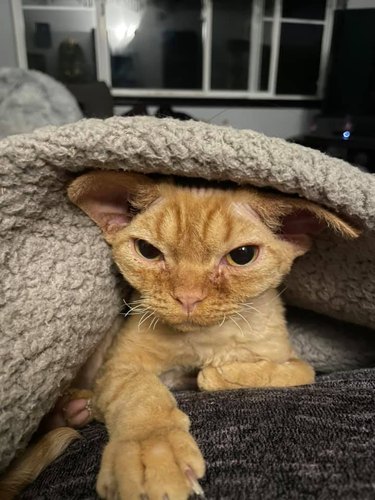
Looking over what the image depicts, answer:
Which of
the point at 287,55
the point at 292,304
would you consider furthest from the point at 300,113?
the point at 292,304

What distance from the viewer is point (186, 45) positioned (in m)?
3.40

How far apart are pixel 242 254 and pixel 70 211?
28 cm

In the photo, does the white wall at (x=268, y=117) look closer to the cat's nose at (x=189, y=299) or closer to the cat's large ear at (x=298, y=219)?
the cat's large ear at (x=298, y=219)

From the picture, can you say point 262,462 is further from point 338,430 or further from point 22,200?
point 22,200

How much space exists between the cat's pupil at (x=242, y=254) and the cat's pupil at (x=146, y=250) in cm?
12

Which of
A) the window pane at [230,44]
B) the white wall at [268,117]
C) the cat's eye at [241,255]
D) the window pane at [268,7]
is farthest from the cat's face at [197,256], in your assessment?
the window pane at [268,7]

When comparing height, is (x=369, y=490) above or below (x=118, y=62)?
below

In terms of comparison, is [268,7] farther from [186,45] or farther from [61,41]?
[61,41]

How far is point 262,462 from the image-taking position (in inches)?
Result: 19.8

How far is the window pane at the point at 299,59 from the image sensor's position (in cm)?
346

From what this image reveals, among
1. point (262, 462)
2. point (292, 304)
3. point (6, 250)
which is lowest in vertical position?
point (292, 304)

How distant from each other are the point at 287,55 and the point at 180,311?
10.9ft

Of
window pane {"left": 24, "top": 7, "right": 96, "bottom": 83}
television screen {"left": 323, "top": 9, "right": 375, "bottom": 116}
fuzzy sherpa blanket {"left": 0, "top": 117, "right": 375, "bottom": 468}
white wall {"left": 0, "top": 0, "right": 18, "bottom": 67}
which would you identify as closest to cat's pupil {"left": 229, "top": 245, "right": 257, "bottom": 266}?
fuzzy sherpa blanket {"left": 0, "top": 117, "right": 375, "bottom": 468}

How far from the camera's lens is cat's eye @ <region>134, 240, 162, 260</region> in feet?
2.45
